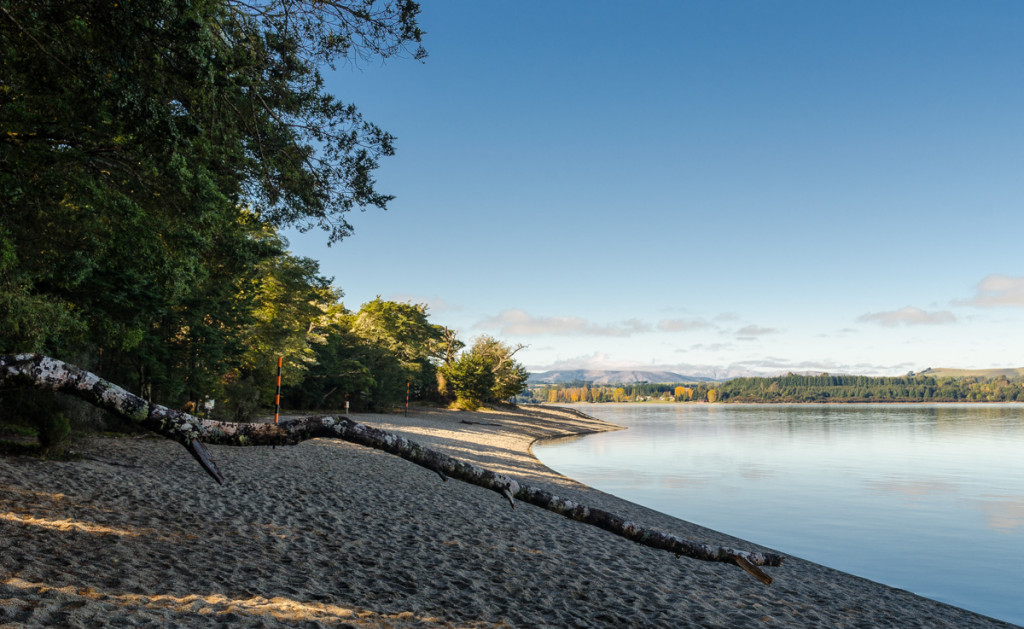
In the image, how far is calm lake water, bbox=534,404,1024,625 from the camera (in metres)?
13.5

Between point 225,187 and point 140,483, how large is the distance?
15.9 feet

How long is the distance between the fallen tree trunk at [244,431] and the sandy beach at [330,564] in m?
1.52

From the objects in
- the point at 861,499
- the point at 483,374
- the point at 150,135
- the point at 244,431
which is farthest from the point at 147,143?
the point at 483,374

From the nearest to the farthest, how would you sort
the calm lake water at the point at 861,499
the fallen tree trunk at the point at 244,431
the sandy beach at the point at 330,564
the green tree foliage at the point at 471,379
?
the fallen tree trunk at the point at 244,431
the sandy beach at the point at 330,564
the calm lake water at the point at 861,499
the green tree foliage at the point at 471,379

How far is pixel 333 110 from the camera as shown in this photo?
313 inches

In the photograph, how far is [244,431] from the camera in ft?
12.2

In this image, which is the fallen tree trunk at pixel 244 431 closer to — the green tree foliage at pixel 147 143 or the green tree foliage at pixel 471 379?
the green tree foliage at pixel 147 143

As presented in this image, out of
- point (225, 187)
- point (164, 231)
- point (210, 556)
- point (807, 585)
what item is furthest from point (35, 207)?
point (807, 585)

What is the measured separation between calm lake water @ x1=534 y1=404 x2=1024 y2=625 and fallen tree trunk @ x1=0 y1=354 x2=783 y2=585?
36.1 feet

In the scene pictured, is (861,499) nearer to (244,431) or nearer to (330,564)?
(330,564)

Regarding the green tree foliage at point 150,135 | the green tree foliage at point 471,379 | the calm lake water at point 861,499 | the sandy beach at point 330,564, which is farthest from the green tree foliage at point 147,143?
the green tree foliage at point 471,379

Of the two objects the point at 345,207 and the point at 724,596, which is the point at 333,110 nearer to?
the point at 345,207

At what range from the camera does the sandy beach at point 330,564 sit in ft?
15.4

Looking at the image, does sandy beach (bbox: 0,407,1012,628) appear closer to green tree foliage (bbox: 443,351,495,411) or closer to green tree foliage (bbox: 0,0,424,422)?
green tree foliage (bbox: 0,0,424,422)
